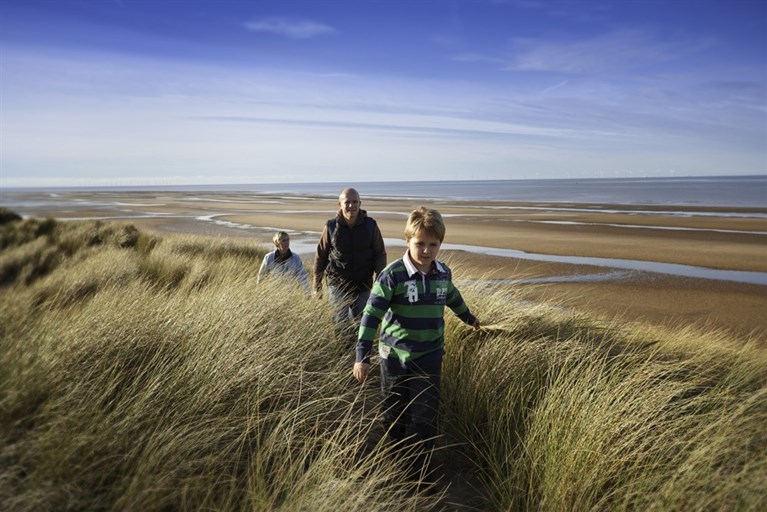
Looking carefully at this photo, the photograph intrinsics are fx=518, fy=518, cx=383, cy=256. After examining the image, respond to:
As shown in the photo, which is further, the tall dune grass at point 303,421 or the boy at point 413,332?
the boy at point 413,332

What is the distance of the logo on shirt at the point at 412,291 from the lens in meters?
3.40

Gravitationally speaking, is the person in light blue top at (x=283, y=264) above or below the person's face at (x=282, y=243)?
below

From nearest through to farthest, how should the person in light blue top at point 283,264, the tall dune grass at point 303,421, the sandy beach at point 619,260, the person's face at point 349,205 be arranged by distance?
1. the tall dune grass at point 303,421
2. the person's face at point 349,205
3. the person in light blue top at point 283,264
4. the sandy beach at point 619,260

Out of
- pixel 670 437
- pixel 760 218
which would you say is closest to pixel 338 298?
pixel 670 437

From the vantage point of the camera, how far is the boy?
3371 mm

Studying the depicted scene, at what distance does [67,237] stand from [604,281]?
15.5 m

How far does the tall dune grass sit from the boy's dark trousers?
18 centimetres

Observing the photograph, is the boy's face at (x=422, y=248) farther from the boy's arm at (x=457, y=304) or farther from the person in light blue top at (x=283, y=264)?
the person in light blue top at (x=283, y=264)

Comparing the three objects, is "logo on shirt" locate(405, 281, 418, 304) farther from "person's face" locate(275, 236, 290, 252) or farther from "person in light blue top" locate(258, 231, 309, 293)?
"person's face" locate(275, 236, 290, 252)

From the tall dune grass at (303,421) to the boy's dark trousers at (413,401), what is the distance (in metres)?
0.18

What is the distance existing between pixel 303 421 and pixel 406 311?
0.95m

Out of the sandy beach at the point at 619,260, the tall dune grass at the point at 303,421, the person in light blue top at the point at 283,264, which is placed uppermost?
the person in light blue top at the point at 283,264

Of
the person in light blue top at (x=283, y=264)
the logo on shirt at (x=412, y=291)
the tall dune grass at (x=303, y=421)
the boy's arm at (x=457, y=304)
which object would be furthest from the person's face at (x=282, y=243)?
the logo on shirt at (x=412, y=291)

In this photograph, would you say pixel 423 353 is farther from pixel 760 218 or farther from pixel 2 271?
pixel 760 218
